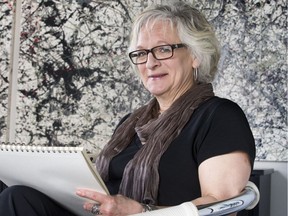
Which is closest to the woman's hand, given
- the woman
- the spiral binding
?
the woman

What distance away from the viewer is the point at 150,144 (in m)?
1.64

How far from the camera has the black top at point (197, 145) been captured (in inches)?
57.9

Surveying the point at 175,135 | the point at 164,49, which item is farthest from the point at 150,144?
the point at 164,49

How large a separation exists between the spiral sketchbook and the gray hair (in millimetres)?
669

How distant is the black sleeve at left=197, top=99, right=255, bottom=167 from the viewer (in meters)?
1.45

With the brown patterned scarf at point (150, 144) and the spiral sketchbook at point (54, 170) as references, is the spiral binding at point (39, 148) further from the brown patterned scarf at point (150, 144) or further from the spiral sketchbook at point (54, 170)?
the brown patterned scarf at point (150, 144)

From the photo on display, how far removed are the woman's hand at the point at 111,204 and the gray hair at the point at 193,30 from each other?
0.67 meters

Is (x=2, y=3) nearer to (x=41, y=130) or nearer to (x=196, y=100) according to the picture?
(x=41, y=130)

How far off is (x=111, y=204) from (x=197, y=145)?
0.36 m

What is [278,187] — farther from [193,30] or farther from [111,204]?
[111,204]

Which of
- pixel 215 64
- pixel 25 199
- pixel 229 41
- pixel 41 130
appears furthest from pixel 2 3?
pixel 25 199

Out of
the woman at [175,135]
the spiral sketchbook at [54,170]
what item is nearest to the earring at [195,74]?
the woman at [175,135]

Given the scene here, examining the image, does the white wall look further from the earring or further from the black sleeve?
the black sleeve

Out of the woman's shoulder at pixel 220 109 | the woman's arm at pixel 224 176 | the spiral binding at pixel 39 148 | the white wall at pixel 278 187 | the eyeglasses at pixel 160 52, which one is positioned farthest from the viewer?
the white wall at pixel 278 187
